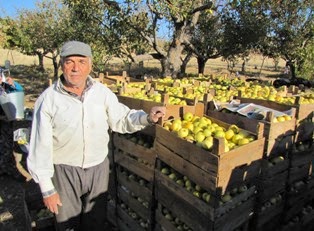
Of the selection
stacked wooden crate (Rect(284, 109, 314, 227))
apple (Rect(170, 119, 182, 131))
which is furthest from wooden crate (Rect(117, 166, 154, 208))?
stacked wooden crate (Rect(284, 109, 314, 227))

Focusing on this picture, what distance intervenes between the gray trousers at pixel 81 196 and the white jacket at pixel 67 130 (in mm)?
90

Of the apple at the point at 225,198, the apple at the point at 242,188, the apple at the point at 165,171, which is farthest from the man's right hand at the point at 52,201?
the apple at the point at 242,188

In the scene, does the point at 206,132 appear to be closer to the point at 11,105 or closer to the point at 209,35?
the point at 11,105

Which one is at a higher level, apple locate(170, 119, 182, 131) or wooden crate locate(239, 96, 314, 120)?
wooden crate locate(239, 96, 314, 120)

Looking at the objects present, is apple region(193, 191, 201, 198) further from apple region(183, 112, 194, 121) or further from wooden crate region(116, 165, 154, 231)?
apple region(183, 112, 194, 121)

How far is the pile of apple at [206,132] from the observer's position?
10.8ft

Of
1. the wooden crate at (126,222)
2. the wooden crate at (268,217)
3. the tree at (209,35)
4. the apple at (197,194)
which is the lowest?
the wooden crate at (126,222)

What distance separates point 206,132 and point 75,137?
132 cm

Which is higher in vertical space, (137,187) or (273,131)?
(273,131)

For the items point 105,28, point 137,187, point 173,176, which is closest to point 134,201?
point 137,187

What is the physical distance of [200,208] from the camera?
10.5 feet

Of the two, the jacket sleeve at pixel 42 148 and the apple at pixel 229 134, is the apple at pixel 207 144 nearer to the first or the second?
the apple at pixel 229 134

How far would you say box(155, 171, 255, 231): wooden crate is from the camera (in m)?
3.13

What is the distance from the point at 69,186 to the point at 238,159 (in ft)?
5.41
